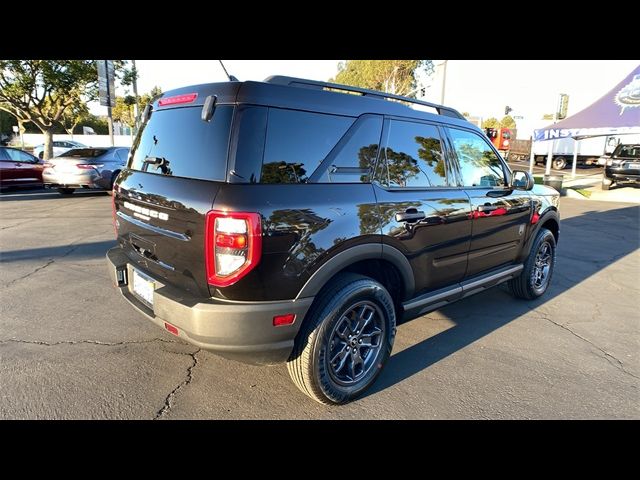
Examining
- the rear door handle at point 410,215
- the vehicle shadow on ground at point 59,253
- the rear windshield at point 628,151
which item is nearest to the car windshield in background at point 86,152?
the vehicle shadow on ground at point 59,253

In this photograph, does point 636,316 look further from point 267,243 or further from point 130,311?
point 130,311

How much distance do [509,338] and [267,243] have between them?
9.03ft

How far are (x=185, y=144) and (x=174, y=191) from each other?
0.34 metres

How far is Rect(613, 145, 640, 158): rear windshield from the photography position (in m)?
15.3

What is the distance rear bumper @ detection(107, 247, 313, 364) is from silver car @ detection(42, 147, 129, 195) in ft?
33.4

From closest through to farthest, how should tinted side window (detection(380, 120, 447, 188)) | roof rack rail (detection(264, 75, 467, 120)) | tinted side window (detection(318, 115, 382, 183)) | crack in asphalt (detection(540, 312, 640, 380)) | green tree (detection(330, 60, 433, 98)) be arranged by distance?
1. roof rack rail (detection(264, 75, 467, 120))
2. tinted side window (detection(318, 115, 382, 183))
3. tinted side window (detection(380, 120, 447, 188))
4. crack in asphalt (detection(540, 312, 640, 380))
5. green tree (detection(330, 60, 433, 98))

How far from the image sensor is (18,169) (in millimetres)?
11547

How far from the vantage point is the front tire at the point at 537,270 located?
4359 millimetres

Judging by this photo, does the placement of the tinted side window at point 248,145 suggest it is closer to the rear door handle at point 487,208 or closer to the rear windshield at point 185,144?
the rear windshield at point 185,144

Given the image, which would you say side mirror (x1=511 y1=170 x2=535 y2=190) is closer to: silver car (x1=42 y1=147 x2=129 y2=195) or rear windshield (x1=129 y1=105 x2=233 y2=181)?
rear windshield (x1=129 y1=105 x2=233 y2=181)

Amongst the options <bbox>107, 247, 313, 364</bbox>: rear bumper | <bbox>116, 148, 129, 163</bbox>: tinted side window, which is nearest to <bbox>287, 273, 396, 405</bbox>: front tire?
<bbox>107, 247, 313, 364</bbox>: rear bumper

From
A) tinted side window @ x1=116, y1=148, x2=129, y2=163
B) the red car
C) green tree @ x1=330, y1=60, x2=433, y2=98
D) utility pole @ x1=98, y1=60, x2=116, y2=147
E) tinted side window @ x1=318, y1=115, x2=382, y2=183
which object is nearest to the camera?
tinted side window @ x1=318, y1=115, x2=382, y2=183

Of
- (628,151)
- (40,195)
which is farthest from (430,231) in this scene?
(628,151)
